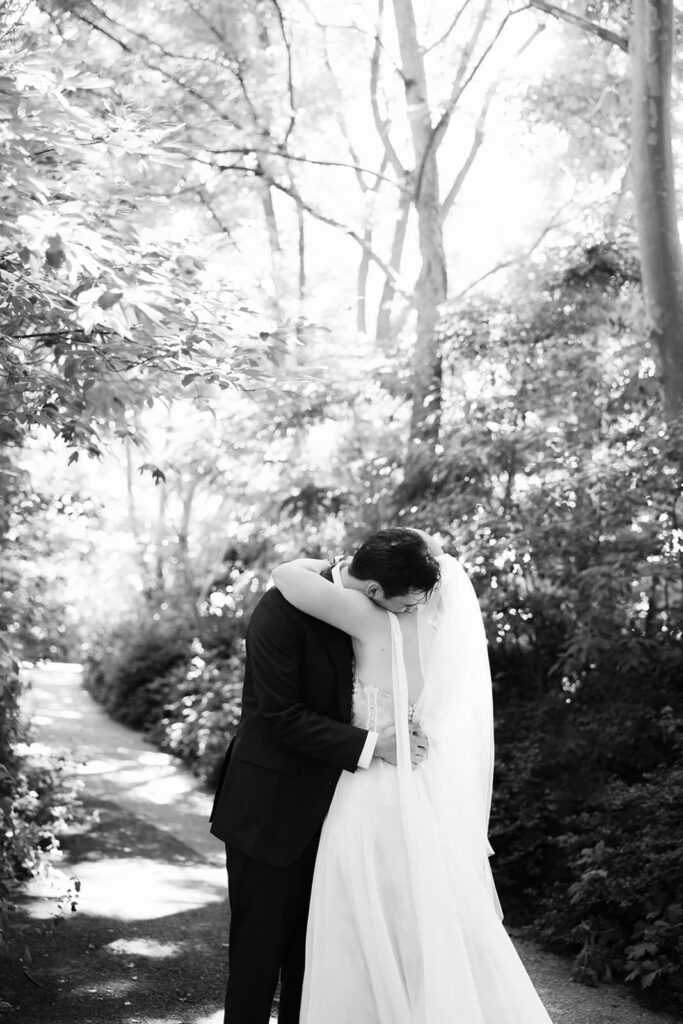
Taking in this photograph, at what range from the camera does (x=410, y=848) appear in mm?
3170

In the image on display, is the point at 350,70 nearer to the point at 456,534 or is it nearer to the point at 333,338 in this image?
the point at 333,338

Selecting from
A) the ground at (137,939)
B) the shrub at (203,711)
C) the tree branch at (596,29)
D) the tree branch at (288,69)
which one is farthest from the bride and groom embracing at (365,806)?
the tree branch at (288,69)

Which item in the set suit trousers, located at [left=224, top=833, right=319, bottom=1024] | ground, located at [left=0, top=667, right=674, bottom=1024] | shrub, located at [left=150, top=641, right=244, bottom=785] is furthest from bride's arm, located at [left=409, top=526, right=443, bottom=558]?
shrub, located at [left=150, top=641, right=244, bottom=785]

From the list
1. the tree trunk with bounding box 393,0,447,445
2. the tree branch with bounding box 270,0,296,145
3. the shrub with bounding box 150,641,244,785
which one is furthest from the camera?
the tree branch with bounding box 270,0,296,145

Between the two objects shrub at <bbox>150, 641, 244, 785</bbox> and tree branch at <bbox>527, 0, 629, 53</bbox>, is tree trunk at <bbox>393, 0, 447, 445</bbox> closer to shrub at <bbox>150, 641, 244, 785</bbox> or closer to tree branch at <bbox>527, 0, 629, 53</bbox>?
tree branch at <bbox>527, 0, 629, 53</bbox>

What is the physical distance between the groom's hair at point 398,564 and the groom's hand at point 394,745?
461mm

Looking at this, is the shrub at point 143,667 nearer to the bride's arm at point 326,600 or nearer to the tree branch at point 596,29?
the tree branch at point 596,29

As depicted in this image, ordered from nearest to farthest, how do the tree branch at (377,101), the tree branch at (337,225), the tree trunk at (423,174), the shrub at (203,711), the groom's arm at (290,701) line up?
the groom's arm at (290,701) → the tree trunk at (423,174) → the shrub at (203,711) → the tree branch at (337,225) → the tree branch at (377,101)

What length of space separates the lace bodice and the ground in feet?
6.05

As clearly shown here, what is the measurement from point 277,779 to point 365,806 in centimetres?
31

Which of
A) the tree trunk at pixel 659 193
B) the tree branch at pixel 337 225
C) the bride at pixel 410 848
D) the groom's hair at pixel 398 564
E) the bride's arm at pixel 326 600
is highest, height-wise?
the tree branch at pixel 337 225

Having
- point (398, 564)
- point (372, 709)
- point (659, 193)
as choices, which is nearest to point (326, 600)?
point (398, 564)

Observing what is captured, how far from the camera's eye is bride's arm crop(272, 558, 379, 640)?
3285 millimetres

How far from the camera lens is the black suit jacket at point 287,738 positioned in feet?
10.7
